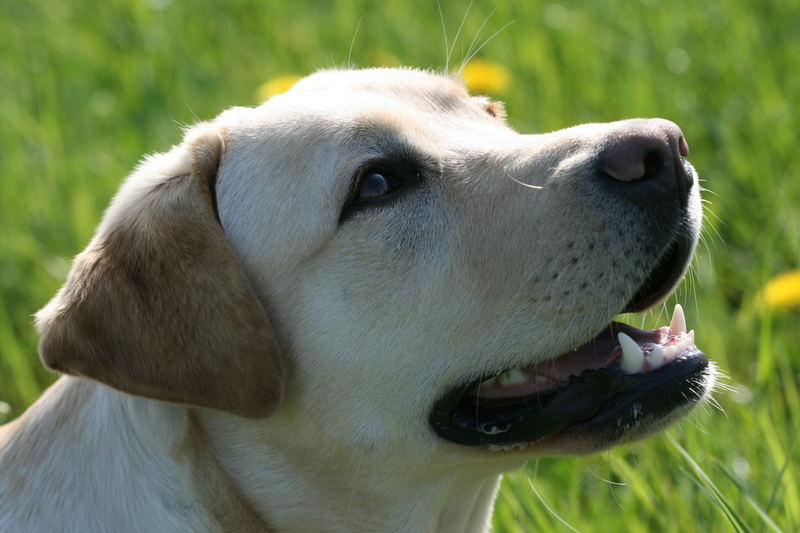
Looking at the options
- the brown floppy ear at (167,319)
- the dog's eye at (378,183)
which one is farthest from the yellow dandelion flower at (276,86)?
the brown floppy ear at (167,319)

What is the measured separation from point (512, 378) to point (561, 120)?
119 inches

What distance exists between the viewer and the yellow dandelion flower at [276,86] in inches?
234

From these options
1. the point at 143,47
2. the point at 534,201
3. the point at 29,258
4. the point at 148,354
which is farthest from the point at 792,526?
the point at 143,47

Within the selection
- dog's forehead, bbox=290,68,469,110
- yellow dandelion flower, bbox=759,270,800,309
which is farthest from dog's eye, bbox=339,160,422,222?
yellow dandelion flower, bbox=759,270,800,309

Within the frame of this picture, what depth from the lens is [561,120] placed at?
5.96 metres

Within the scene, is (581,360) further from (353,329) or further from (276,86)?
(276,86)

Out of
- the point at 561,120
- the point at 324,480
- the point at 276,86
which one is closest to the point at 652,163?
the point at 324,480

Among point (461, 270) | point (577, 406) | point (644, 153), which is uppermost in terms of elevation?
point (644, 153)

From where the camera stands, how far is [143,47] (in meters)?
7.24

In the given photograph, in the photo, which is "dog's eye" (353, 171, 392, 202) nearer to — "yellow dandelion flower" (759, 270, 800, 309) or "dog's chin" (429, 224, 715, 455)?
"dog's chin" (429, 224, 715, 455)

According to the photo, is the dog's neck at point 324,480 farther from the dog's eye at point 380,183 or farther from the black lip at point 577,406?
the dog's eye at point 380,183

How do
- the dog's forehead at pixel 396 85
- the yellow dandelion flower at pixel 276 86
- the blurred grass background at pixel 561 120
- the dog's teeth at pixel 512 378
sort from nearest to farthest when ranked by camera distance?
the dog's teeth at pixel 512 378 < the dog's forehead at pixel 396 85 < the blurred grass background at pixel 561 120 < the yellow dandelion flower at pixel 276 86

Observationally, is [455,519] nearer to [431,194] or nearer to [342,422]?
[342,422]

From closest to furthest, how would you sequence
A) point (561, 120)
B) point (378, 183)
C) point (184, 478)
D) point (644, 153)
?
point (644, 153)
point (184, 478)
point (378, 183)
point (561, 120)
